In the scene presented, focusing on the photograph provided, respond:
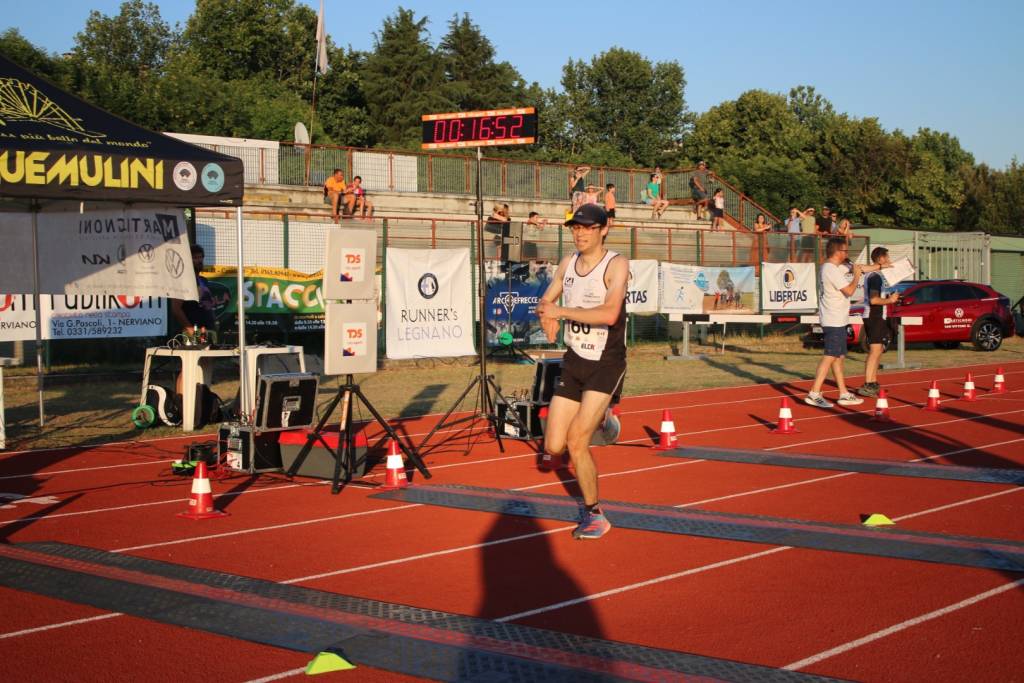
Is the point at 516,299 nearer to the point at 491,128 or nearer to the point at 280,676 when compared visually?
the point at 491,128

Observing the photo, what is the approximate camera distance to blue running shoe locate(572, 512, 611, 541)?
7.46 meters

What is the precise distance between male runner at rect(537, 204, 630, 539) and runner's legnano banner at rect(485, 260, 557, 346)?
14513mm

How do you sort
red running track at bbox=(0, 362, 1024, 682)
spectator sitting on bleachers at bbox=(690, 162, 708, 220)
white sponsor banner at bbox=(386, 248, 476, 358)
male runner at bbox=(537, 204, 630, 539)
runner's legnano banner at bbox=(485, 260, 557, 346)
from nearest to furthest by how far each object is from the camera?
1. red running track at bbox=(0, 362, 1024, 682)
2. male runner at bbox=(537, 204, 630, 539)
3. white sponsor banner at bbox=(386, 248, 476, 358)
4. runner's legnano banner at bbox=(485, 260, 557, 346)
5. spectator sitting on bleachers at bbox=(690, 162, 708, 220)

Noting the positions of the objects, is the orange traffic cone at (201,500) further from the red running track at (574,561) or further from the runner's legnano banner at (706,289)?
the runner's legnano banner at (706,289)

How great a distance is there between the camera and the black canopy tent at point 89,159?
38.5 ft

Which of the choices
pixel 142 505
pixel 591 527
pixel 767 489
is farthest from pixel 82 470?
pixel 767 489

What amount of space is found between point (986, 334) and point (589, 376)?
904 inches

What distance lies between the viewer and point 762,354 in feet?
88.2

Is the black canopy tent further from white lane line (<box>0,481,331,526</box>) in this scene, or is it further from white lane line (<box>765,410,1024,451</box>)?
white lane line (<box>765,410,1024,451</box>)

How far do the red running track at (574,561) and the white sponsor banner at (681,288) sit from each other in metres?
14.1

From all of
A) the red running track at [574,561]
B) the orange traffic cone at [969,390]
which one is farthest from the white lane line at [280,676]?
the orange traffic cone at [969,390]

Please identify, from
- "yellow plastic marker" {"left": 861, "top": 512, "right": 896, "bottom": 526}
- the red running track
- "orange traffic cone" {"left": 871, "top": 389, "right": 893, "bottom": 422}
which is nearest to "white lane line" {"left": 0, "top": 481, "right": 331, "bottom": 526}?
the red running track

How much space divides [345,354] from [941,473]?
5.53m

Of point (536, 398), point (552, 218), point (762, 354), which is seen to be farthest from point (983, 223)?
point (536, 398)
